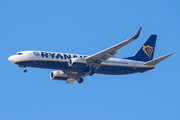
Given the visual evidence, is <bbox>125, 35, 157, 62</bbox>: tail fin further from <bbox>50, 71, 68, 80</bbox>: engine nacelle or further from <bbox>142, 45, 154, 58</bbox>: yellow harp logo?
<bbox>50, 71, 68, 80</bbox>: engine nacelle

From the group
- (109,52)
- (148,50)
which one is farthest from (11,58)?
(148,50)

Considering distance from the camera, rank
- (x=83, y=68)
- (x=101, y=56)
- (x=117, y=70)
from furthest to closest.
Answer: (x=117, y=70) → (x=83, y=68) → (x=101, y=56)

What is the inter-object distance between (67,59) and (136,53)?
15330mm

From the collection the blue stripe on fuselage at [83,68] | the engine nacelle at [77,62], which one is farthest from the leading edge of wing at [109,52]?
the blue stripe on fuselage at [83,68]

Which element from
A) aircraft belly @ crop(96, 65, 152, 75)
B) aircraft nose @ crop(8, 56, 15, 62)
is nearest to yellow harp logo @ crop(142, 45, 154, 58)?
aircraft belly @ crop(96, 65, 152, 75)

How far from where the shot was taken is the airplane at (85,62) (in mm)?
53469

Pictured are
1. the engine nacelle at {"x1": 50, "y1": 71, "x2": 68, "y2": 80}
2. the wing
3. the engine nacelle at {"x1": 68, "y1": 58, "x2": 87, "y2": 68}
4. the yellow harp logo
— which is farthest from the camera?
the yellow harp logo

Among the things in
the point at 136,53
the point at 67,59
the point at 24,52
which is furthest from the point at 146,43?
the point at 24,52

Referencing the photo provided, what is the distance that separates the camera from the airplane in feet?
175

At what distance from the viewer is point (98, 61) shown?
2199 inches

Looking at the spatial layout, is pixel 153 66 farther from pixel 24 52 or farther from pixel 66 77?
pixel 24 52

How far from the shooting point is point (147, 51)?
210 ft

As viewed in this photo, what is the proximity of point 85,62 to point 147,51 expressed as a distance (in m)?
15.3

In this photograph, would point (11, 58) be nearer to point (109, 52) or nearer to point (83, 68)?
point (83, 68)
